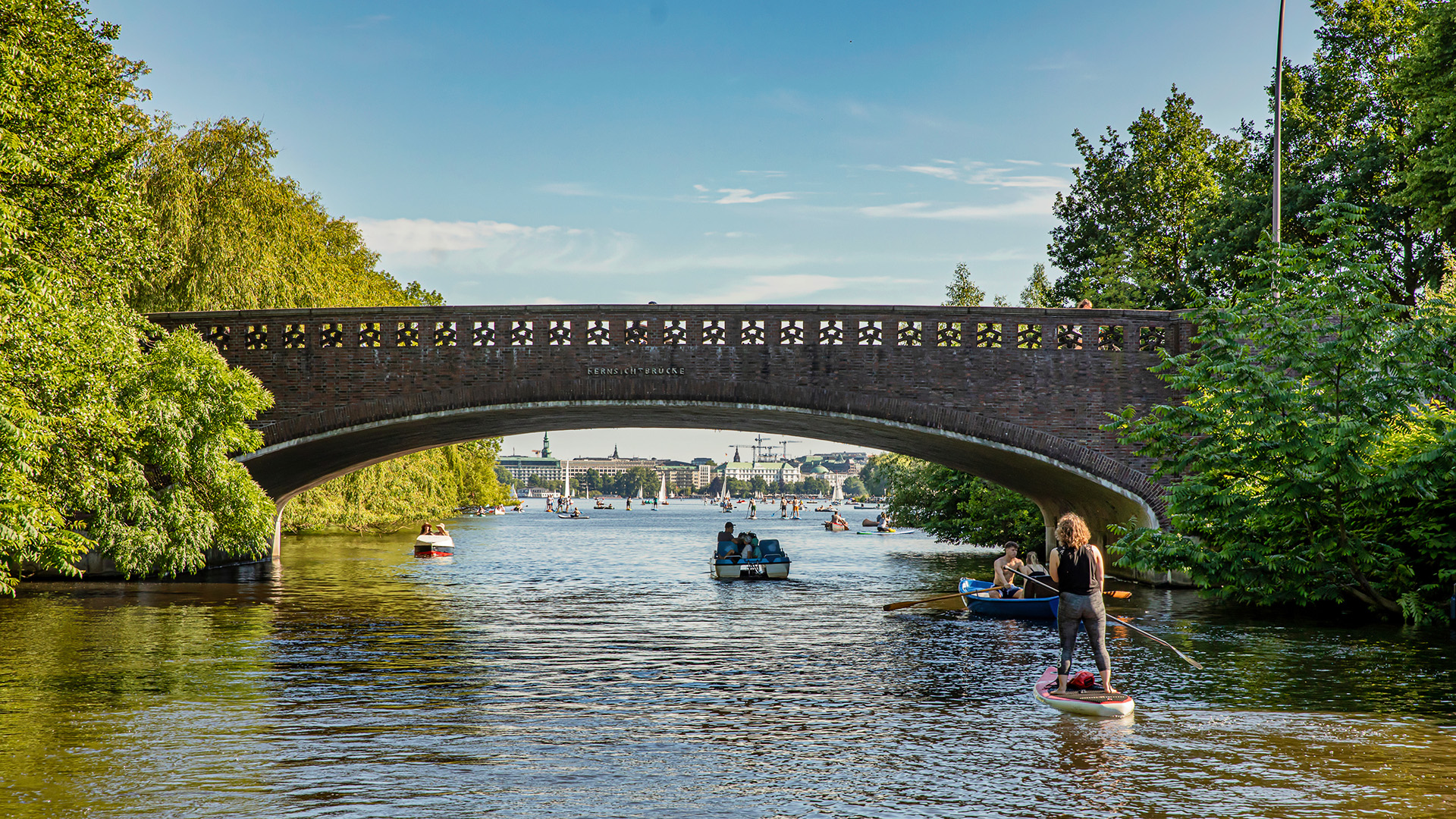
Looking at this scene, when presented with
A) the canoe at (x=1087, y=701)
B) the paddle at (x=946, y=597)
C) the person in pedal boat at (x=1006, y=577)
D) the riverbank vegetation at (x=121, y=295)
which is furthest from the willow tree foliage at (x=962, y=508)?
the canoe at (x=1087, y=701)

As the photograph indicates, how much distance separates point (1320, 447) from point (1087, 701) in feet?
30.0

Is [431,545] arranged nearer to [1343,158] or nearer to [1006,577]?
[1006,577]

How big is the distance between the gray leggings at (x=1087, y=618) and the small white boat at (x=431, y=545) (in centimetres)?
3223

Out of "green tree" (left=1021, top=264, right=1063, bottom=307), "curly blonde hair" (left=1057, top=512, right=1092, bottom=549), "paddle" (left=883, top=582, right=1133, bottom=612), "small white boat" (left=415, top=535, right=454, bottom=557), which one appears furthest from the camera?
"green tree" (left=1021, top=264, right=1063, bottom=307)

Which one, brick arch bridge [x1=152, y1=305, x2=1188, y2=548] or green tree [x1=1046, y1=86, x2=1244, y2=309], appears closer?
brick arch bridge [x1=152, y1=305, x2=1188, y2=548]

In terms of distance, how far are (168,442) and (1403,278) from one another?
32.9m

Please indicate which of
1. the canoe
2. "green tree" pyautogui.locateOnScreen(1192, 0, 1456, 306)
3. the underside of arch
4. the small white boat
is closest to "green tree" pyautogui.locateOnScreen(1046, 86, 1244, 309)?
"green tree" pyautogui.locateOnScreen(1192, 0, 1456, 306)

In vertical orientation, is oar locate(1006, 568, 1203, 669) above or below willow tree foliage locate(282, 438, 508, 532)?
below

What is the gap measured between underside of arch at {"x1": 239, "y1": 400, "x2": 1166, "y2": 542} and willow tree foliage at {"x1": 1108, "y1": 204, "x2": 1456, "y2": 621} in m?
5.92

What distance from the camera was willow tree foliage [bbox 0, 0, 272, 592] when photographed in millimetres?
15719

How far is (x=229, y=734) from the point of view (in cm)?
1077

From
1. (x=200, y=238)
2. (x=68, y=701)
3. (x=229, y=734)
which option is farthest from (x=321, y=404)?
(x=229, y=734)

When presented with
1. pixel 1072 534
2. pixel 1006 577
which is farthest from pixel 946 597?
pixel 1072 534

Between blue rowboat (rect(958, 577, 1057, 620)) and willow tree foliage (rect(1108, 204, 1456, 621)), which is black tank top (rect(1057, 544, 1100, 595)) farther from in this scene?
willow tree foliage (rect(1108, 204, 1456, 621))
